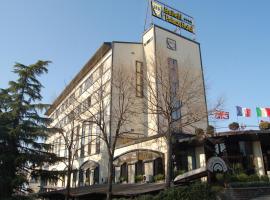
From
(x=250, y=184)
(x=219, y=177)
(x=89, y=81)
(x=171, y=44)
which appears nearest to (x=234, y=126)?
(x=219, y=177)

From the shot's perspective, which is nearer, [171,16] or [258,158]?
[258,158]

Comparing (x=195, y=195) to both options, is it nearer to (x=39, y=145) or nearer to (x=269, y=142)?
(x=269, y=142)

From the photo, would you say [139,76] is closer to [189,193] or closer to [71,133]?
[71,133]

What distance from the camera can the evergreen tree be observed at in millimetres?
23253

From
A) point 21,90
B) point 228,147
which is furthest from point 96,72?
point 228,147

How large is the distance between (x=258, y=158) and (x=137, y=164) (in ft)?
35.3

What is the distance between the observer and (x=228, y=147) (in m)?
25.5

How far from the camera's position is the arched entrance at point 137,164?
26.4 m

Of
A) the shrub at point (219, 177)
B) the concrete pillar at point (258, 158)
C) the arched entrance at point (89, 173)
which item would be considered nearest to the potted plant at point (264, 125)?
the concrete pillar at point (258, 158)

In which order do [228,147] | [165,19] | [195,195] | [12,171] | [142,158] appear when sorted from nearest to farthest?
[195,195] → [12,171] → [228,147] → [142,158] → [165,19]

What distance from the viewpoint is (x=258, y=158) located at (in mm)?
24562

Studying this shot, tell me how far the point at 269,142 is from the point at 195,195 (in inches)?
445

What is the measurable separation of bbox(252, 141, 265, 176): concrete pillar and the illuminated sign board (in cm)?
2396

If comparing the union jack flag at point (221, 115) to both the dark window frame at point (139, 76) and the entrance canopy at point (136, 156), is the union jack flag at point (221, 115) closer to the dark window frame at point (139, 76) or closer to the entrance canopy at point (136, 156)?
the entrance canopy at point (136, 156)
